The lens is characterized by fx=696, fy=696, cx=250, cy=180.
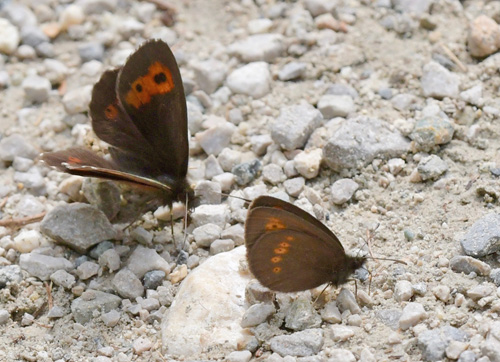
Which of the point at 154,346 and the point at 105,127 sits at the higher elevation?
the point at 105,127

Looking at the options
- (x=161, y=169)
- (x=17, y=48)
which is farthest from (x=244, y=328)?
(x=17, y=48)

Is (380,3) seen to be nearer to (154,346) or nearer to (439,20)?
(439,20)

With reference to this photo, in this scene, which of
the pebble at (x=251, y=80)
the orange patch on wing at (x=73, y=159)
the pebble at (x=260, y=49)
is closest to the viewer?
the orange patch on wing at (x=73, y=159)

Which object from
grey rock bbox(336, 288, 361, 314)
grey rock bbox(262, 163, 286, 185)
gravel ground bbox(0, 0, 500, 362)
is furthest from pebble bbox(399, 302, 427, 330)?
grey rock bbox(262, 163, 286, 185)

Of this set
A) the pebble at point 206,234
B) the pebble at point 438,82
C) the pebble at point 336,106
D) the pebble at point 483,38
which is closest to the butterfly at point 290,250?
the pebble at point 206,234

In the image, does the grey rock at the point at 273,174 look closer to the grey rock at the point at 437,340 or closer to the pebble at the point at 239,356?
the pebble at the point at 239,356

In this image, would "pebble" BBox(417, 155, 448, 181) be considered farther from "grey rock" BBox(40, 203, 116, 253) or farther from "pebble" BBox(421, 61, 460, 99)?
"grey rock" BBox(40, 203, 116, 253)

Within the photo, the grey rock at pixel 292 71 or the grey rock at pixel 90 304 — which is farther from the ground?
the grey rock at pixel 292 71
